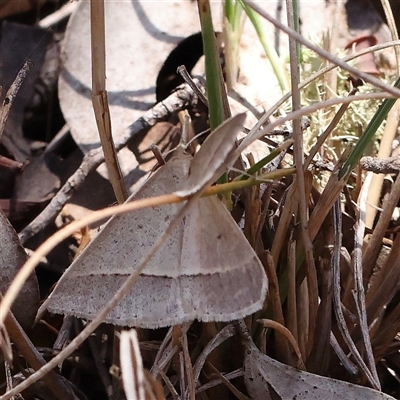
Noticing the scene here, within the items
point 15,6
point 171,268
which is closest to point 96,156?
point 171,268

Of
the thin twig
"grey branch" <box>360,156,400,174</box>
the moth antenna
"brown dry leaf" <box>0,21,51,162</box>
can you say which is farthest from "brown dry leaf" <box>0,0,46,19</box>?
"grey branch" <box>360,156,400,174</box>

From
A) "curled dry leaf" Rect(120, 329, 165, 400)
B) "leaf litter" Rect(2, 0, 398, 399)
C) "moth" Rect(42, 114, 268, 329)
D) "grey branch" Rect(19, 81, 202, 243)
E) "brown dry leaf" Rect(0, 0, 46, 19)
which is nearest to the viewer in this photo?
"curled dry leaf" Rect(120, 329, 165, 400)

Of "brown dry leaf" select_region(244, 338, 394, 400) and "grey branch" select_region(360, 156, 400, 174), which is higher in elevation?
"grey branch" select_region(360, 156, 400, 174)

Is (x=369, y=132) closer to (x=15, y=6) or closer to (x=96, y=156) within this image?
(x=96, y=156)

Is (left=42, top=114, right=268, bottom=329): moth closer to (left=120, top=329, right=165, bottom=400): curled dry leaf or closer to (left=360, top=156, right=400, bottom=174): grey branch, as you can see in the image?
(left=120, top=329, right=165, bottom=400): curled dry leaf

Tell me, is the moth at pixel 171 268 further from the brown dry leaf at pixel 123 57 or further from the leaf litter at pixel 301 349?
the brown dry leaf at pixel 123 57

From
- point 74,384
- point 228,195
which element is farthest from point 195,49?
point 74,384

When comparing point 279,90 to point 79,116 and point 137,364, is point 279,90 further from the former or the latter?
point 137,364
